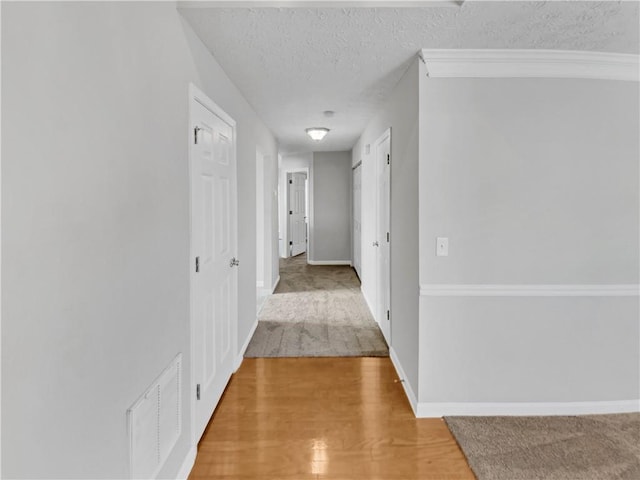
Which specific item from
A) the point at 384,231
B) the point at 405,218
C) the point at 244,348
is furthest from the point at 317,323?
the point at 405,218

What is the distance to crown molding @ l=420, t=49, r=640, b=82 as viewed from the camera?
232 cm

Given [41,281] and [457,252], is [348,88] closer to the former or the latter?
[457,252]

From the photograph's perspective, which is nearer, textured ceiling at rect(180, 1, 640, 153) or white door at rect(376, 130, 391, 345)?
textured ceiling at rect(180, 1, 640, 153)

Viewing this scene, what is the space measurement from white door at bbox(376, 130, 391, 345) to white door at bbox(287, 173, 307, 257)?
216 inches

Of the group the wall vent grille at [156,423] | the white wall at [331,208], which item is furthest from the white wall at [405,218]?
the white wall at [331,208]

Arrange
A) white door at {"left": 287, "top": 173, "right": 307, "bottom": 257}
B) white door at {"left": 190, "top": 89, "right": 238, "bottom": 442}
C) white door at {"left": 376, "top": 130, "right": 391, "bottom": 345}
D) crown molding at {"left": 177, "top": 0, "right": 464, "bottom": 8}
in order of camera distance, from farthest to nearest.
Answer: white door at {"left": 287, "top": 173, "right": 307, "bottom": 257}, white door at {"left": 376, "top": 130, "right": 391, "bottom": 345}, white door at {"left": 190, "top": 89, "right": 238, "bottom": 442}, crown molding at {"left": 177, "top": 0, "right": 464, "bottom": 8}

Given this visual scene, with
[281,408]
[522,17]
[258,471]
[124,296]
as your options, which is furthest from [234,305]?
[522,17]

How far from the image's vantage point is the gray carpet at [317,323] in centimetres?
347

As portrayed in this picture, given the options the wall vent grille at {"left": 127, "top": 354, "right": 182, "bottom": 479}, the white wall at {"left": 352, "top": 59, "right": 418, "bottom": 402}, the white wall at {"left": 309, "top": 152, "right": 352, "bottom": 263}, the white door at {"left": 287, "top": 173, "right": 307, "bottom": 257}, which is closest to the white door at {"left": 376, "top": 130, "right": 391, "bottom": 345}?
the white wall at {"left": 352, "top": 59, "right": 418, "bottom": 402}

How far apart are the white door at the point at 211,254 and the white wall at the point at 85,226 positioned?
0.95 ft

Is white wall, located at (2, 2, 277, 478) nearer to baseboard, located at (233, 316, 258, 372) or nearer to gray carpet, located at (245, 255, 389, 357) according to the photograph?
baseboard, located at (233, 316, 258, 372)

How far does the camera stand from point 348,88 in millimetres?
3135

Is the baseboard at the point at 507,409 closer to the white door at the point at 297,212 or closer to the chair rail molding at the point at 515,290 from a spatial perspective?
the chair rail molding at the point at 515,290

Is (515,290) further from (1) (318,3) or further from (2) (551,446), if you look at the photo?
(1) (318,3)
